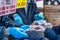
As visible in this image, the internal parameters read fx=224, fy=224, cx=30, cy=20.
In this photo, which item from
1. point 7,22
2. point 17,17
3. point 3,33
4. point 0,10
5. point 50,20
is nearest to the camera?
point 0,10

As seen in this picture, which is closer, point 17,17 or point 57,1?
point 17,17

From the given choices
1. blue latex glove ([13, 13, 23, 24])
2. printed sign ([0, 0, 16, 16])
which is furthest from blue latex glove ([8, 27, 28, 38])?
blue latex glove ([13, 13, 23, 24])

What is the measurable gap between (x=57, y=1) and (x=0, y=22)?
7.73 feet

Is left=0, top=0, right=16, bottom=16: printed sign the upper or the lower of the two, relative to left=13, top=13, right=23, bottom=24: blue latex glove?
upper

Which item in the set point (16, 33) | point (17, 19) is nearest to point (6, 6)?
point (16, 33)

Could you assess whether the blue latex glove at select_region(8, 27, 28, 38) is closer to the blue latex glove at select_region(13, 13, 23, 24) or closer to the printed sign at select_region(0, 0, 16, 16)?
the printed sign at select_region(0, 0, 16, 16)

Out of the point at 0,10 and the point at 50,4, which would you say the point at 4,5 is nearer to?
the point at 0,10

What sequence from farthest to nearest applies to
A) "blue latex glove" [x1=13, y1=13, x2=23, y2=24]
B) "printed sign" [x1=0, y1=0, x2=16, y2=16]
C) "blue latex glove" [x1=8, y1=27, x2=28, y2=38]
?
"blue latex glove" [x1=13, y1=13, x2=23, y2=24]
"blue latex glove" [x1=8, y1=27, x2=28, y2=38]
"printed sign" [x1=0, y1=0, x2=16, y2=16]

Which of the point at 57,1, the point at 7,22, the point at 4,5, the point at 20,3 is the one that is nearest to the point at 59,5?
the point at 57,1

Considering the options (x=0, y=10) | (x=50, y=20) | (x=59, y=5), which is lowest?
(x=50, y=20)

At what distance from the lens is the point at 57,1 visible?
17.7ft

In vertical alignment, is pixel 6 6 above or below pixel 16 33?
above

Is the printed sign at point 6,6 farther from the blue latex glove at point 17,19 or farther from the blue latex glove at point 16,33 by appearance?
the blue latex glove at point 17,19

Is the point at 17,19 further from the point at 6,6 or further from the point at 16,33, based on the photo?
the point at 6,6
